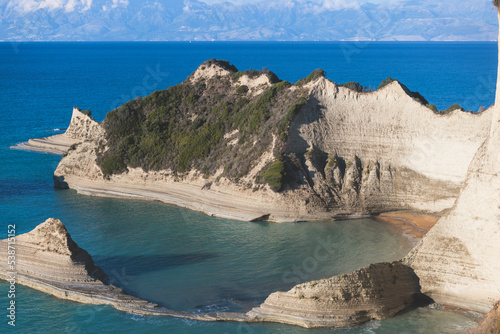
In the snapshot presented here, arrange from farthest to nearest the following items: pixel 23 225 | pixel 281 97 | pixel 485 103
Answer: pixel 485 103 → pixel 281 97 → pixel 23 225

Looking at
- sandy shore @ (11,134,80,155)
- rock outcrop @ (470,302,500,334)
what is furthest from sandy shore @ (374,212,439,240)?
sandy shore @ (11,134,80,155)

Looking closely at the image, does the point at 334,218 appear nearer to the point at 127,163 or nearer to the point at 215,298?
the point at 215,298

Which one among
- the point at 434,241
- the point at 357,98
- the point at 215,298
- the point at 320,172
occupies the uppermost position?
the point at 357,98

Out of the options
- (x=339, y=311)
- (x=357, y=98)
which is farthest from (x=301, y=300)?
(x=357, y=98)

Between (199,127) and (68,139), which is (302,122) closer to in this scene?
(199,127)

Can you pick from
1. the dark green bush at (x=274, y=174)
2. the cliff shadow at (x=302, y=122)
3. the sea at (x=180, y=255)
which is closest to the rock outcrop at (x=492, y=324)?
the sea at (x=180, y=255)

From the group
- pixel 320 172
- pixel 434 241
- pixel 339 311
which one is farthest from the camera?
pixel 320 172

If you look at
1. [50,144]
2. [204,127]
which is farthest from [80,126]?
[204,127]
